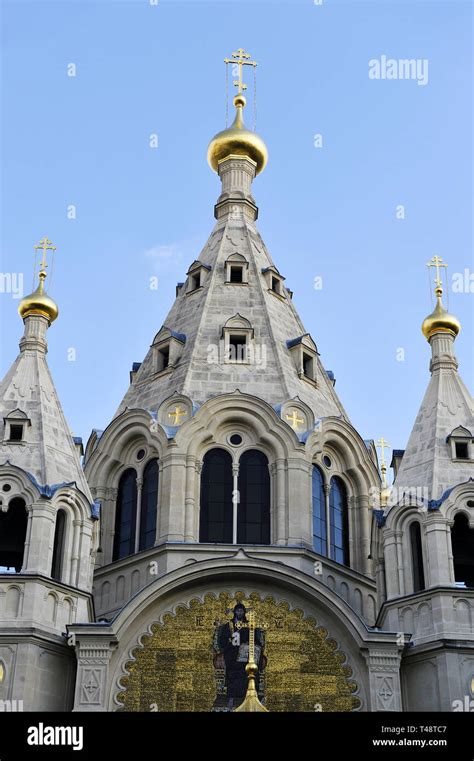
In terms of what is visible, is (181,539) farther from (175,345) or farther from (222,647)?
(175,345)

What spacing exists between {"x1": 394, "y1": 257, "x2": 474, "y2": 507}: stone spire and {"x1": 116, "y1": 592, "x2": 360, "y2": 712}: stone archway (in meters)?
3.64

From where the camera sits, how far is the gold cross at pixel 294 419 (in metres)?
29.8

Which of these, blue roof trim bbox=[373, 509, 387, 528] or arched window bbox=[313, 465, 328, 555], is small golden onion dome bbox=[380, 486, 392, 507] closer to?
arched window bbox=[313, 465, 328, 555]

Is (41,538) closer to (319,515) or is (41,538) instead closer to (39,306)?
(319,515)

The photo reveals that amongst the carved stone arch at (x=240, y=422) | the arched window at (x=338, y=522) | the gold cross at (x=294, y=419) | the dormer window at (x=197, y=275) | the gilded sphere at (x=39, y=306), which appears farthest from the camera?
the dormer window at (x=197, y=275)

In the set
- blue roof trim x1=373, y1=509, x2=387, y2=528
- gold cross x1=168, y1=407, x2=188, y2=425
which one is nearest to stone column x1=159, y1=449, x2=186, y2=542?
gold cross x1=168, y1=407, x2=188, y2=425

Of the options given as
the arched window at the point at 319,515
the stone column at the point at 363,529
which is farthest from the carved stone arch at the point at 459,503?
the stone column at the point at 363,529

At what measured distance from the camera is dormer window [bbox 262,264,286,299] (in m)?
34.0

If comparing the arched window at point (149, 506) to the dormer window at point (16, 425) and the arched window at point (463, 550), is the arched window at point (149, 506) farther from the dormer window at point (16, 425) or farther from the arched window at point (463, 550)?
the arched window at point (463, 550)

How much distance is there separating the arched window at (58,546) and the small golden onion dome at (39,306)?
224 inches

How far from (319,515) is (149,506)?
3.57 meters

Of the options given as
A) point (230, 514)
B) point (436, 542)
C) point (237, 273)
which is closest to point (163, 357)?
point (237, 273)

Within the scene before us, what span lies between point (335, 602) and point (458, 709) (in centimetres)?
303

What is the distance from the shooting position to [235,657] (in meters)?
25.4
